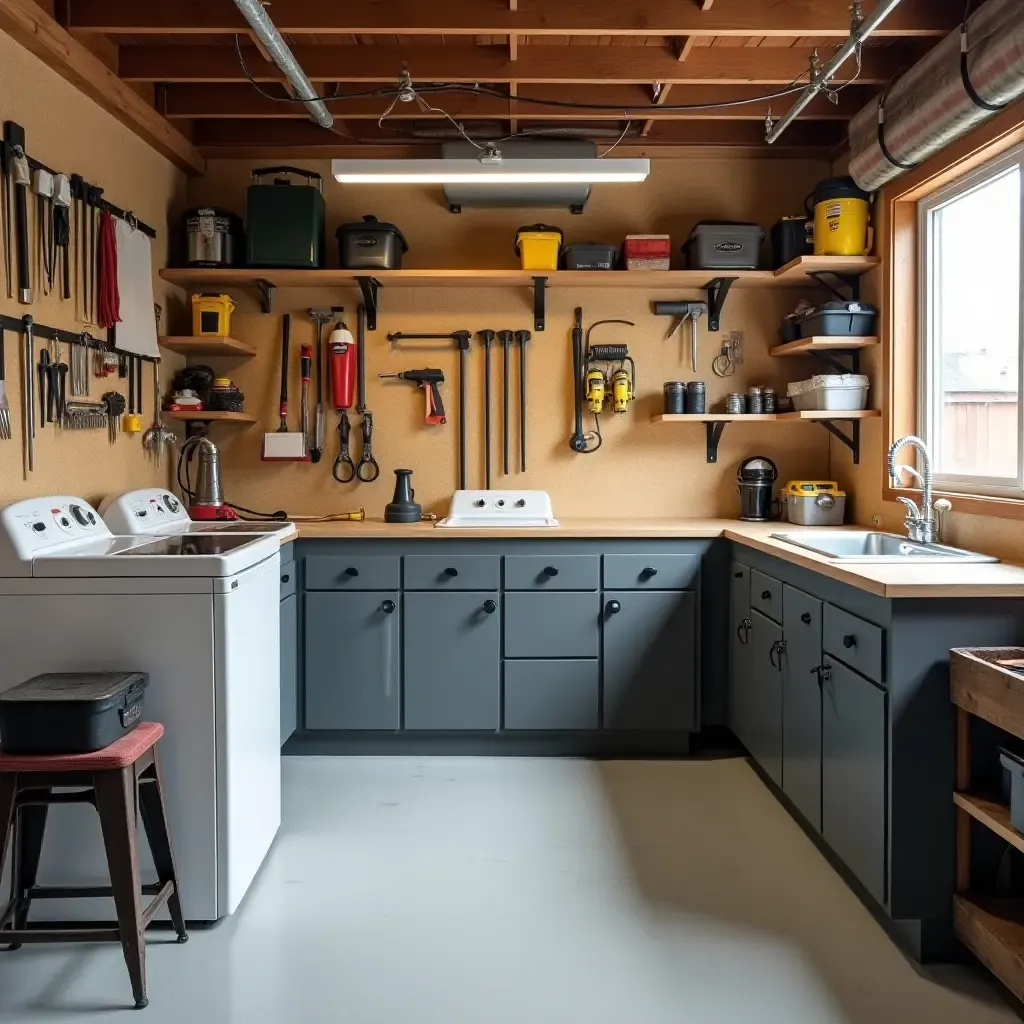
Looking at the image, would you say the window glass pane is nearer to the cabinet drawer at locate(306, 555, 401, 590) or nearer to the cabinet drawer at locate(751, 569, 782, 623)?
the cabinet drawer at locate(751, 569, 782, 623)

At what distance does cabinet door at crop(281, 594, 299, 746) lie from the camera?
127 inches

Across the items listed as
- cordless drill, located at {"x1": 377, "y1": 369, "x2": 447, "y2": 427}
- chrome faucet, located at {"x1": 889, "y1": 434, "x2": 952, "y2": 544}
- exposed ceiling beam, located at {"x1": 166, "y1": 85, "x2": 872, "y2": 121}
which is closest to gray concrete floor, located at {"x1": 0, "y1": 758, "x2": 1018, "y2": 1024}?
chrome faucet, located at {"x1": 889, "y1": 434, "x2": 952, "y2": 544}

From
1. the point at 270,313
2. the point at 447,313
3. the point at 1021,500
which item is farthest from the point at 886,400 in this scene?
the point at 270,313

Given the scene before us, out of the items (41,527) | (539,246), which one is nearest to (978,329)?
(539,246)

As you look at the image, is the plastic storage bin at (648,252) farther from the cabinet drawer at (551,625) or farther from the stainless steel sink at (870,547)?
the cabinet drawer at (551,625)

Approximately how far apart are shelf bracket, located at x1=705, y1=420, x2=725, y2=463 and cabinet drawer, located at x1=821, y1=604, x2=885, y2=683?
161 cm

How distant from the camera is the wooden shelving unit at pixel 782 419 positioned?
339 cm

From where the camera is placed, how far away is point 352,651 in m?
3.38

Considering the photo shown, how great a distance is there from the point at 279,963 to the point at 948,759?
5.54 feet

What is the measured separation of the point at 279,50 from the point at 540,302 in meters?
1.63

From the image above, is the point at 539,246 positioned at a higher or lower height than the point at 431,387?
higher

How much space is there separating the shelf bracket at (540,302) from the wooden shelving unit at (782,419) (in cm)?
69

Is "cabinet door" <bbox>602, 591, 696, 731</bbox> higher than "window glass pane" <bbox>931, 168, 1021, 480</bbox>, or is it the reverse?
"window glass pane" <bbox>931, 168, 1021, 480</bbox>

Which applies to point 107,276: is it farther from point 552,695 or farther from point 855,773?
point 855,773
